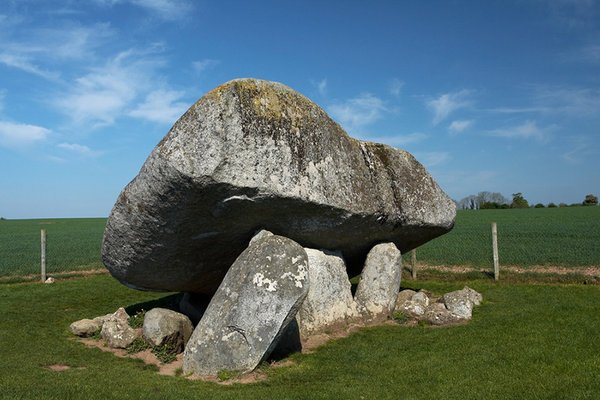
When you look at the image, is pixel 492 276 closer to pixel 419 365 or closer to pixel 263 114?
pixel 419 365

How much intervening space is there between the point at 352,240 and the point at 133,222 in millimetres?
4319

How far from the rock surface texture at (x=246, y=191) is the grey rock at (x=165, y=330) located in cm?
93

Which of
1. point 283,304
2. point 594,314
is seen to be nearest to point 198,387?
point 283,304

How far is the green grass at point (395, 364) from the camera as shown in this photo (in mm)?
6004

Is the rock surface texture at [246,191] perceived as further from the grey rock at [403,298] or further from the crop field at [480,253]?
the crop field at [480,253]

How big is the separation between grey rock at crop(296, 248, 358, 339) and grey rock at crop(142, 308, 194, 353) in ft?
7.10

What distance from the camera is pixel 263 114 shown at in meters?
7.56

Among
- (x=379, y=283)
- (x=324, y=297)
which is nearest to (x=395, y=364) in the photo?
(x=324, y=297)

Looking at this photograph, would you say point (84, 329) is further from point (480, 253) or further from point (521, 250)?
point (521, 250)

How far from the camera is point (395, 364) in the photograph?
23.9 feet

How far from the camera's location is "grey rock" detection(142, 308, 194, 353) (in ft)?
27.4

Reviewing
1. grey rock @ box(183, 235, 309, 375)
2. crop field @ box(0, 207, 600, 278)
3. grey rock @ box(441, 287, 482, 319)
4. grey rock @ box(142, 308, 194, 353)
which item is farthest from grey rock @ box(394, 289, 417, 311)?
crop field @ box(0, 207, 600, 278)

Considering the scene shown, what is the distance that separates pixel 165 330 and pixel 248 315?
231 cm

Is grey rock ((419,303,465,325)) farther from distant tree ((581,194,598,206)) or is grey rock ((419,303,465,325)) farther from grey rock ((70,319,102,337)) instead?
distant tree ((581,194,598,206))
